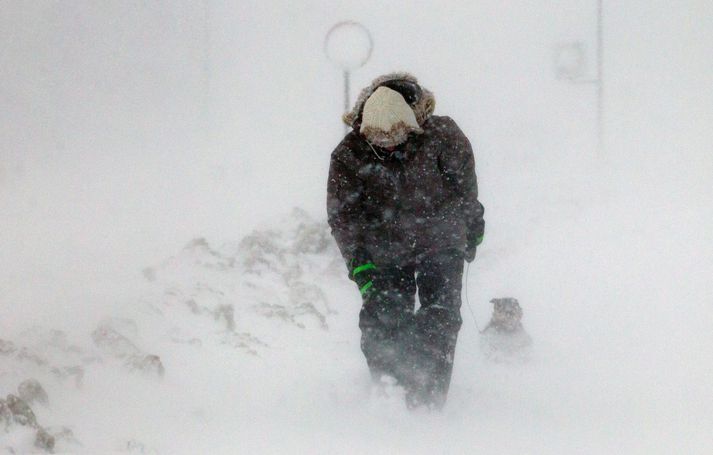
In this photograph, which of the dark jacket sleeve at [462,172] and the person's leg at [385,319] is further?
the person's leg at [385,319]

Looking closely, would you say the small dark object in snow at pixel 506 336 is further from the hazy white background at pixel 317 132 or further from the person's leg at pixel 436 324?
the hazy white background at pixel 317 132

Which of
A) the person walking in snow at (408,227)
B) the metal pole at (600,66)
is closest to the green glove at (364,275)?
the person walking in snow at (408,227)

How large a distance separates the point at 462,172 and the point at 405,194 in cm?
22

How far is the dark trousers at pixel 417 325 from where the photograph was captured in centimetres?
264

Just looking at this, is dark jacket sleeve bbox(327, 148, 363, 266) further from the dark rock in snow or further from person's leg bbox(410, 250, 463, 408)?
the dark rock in snow

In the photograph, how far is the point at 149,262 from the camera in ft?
15.7

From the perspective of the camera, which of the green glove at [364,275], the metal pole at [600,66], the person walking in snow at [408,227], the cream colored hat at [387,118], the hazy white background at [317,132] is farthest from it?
the metal pole at [600,66]

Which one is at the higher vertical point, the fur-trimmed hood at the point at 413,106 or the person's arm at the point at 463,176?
the fur-trimmed hood at the point at 413,106

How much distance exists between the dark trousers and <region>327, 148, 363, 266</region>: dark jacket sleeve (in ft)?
0.51

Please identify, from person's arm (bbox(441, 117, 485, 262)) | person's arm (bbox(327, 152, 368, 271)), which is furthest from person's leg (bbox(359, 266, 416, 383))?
person's arm (bbox(441, 117, 485, 262))

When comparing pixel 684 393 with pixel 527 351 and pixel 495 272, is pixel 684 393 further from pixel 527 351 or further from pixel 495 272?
pixel 495 272

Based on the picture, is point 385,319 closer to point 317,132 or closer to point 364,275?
point 364,275

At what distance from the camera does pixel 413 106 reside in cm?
259

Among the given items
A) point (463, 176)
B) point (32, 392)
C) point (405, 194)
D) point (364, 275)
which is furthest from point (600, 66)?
point (32, 392)
